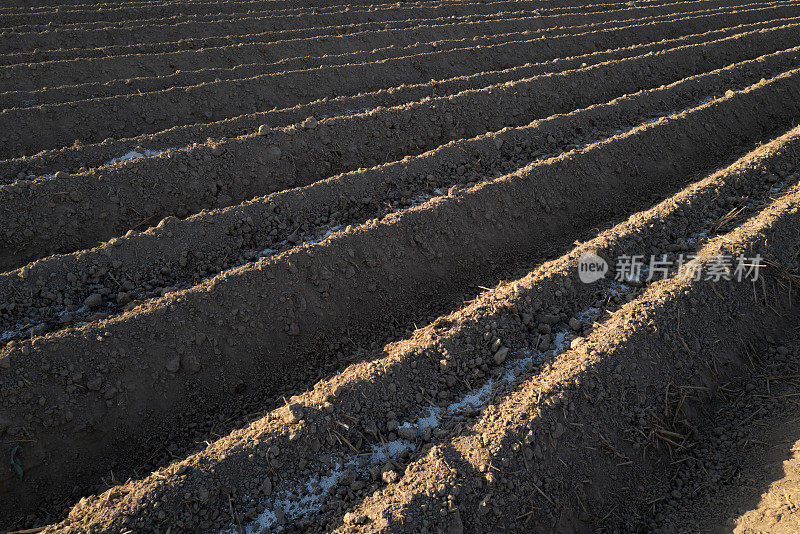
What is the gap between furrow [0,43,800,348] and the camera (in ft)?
13.4

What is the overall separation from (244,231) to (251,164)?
3.97 ft

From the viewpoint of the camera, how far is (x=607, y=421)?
11.0ft

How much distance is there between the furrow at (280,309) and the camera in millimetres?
3502

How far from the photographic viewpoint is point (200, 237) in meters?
4.59

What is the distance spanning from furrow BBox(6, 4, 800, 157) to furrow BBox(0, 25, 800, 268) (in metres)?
1.68

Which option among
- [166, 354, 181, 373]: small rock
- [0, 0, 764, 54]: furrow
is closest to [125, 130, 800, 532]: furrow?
[166, 354, 181, 373]: small rock

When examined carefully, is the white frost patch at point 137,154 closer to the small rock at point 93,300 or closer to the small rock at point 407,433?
the small rock at point 93,300

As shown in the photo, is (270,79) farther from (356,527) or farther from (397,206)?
(356,527)

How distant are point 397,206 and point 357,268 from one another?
3.25ft

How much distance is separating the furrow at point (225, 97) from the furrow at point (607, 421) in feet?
17.5

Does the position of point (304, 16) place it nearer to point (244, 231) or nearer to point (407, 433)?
point (244, 231)

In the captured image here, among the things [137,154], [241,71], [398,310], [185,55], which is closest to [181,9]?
[185,55]

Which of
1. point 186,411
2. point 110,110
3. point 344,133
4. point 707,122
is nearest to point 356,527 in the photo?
point 186,411

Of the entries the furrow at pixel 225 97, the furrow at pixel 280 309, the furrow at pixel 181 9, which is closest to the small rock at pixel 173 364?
the furrow at pixel 280 309
